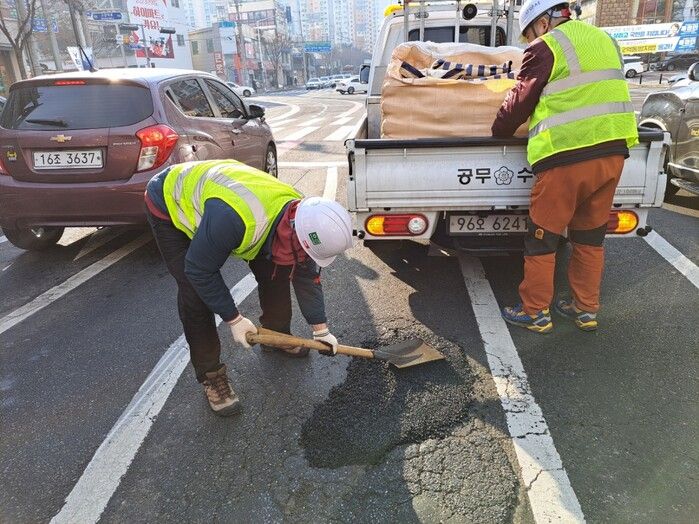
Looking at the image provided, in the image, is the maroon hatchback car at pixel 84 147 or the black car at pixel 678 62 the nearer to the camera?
the maroon hatchback car at pixel 84 147

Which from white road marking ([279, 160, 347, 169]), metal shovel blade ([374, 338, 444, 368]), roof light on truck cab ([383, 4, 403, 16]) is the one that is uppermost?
roof light on truck cab ([383, 4, 403, 16])

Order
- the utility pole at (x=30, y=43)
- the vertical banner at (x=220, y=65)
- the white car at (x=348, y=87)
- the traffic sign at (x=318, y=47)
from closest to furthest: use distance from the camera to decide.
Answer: the utility pole at (x=30, y=43)
the white car at (x=348, y=87)
the vertical banner at (x=220, y=65)
the traffic sign at (x=318, y=47)

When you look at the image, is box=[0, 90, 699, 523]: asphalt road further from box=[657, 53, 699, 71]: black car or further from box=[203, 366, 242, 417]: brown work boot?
box=[657, 53, 699, 71]: black car

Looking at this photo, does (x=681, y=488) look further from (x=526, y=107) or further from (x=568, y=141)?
(x=526, y=107)

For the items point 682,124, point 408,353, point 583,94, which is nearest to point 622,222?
point 583,94

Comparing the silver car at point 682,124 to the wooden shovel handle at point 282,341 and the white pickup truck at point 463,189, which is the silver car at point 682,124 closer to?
the white pickup truck at point 463,189

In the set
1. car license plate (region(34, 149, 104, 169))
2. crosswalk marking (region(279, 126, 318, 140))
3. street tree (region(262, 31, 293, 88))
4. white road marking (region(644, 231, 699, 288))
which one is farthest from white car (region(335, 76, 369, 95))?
car license plate (region(34, 149, 104, 169))

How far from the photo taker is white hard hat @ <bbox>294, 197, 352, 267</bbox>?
2.15 metres

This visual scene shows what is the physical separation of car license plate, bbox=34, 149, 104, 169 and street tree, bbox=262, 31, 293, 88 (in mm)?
67784

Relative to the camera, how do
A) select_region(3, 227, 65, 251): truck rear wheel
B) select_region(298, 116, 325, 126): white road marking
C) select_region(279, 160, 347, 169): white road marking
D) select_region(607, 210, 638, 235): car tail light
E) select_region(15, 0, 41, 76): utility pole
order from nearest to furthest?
select_region(607, 210, 638, 235): car tail light
select_region(3, 227, 65, 251): truck rear wheel
select_region(279, 160, 347, 169): white road marking
select_region(298, 116, 325, 126): white road marking
select_region(15, 0, 41, 76): utility pole

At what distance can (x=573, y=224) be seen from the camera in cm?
322

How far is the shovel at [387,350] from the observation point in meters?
2.58

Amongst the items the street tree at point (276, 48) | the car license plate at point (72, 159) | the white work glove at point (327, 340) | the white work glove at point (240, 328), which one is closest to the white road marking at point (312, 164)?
the car license plate at point (72, 159)

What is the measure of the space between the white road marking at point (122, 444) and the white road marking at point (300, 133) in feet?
35.3
